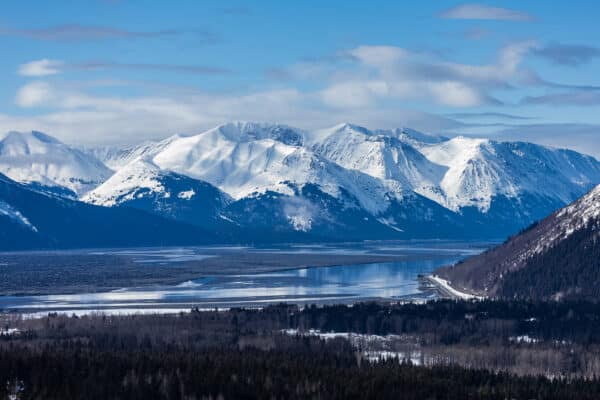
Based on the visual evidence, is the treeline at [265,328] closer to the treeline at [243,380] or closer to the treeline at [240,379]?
the treeline at [240,379]

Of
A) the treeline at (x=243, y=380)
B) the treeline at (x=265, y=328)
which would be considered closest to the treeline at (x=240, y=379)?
the treeline at (x=243, y=380)

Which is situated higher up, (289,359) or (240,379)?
(289,359)

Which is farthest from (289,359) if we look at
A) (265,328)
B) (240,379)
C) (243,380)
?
(265,328)

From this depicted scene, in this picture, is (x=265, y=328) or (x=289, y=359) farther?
(x=265, y=328)

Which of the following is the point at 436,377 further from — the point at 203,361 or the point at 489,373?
the point at 203,361

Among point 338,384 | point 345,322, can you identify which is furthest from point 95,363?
point 345,322

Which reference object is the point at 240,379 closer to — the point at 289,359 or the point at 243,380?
the point at 243,380

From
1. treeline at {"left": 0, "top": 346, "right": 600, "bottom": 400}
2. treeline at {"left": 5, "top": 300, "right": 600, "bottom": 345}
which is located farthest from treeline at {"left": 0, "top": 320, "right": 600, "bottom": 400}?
treeline at {"left": 5, "top": 300, "right": 600, "bottom": 345}

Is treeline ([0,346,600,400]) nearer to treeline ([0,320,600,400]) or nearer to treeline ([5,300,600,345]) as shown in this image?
treeline ([0,320,600,400])
